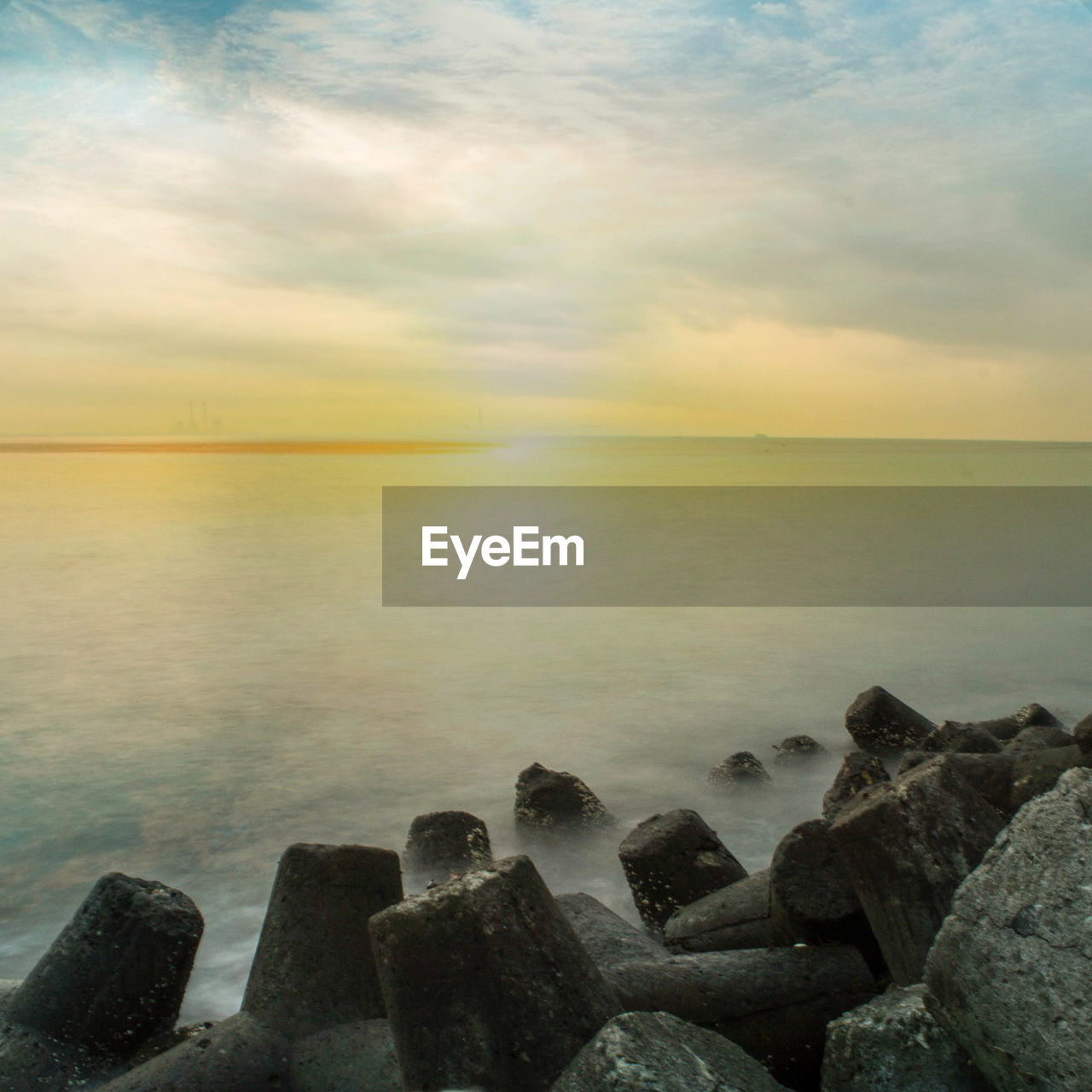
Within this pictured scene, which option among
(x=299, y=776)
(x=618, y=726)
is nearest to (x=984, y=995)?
(x=299, y=776)

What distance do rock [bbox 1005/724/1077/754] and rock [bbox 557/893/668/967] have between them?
8.54ft

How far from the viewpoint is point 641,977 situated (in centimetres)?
317

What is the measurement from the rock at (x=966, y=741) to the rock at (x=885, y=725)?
3.57 ft

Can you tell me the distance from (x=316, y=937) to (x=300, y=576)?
1597 centimetres

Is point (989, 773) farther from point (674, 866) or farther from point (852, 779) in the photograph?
point (674, 866)

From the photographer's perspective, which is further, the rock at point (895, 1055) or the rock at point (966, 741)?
the rock at point (966, 741)

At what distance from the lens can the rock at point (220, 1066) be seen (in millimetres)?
2811

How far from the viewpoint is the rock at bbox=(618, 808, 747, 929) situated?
4.37 meters

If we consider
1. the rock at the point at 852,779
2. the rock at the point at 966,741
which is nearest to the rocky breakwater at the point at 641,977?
the rock at the point at 852,779

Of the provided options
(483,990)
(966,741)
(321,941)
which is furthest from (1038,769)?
(321,941)

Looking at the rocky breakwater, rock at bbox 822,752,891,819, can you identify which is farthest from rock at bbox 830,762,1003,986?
rock at bbox 822,752,891,819

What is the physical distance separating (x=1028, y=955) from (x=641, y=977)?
45.9 inches

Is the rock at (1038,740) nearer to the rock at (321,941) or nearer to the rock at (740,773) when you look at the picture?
the rock at (740,773)

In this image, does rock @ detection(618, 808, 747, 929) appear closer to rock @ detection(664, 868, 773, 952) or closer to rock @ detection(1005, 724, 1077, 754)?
rock @ detection(664, 868, 773, 952)
